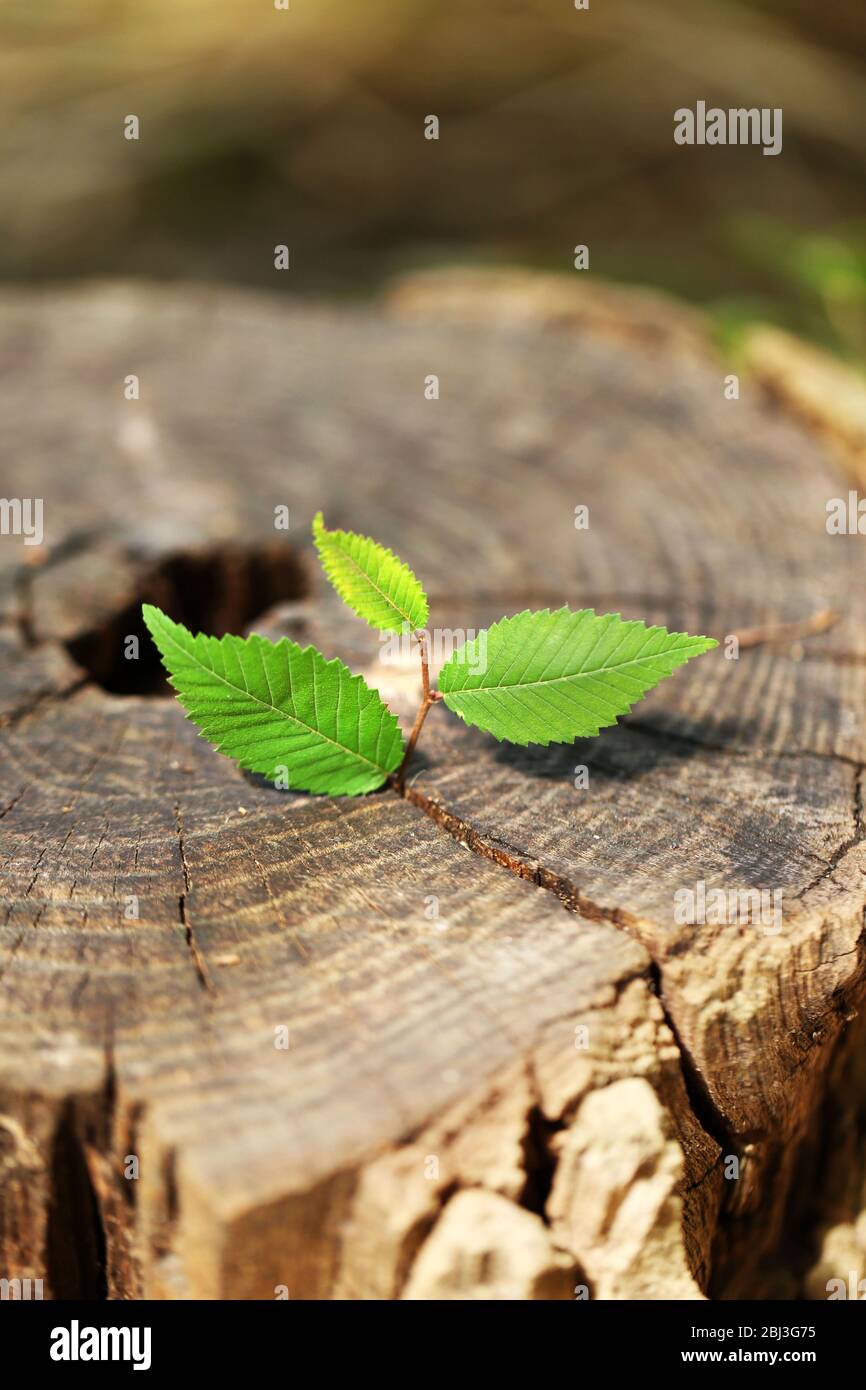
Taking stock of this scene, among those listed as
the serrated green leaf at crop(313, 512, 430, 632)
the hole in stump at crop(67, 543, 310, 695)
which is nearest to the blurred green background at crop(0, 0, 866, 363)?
the hole in stump at crop(67, 543, 310, 695)

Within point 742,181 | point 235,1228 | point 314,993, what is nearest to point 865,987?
point 314,993

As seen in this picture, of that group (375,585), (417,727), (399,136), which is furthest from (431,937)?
(399,136)

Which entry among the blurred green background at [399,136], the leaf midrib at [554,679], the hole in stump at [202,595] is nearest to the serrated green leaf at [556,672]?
the leaf midrib at [554,679]

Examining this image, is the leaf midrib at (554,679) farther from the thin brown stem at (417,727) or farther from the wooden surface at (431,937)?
the wooden surface at (431,937)

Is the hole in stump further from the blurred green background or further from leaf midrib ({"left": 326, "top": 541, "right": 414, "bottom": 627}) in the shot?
the blurred green background

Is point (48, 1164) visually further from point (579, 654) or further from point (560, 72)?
point (560, 72)

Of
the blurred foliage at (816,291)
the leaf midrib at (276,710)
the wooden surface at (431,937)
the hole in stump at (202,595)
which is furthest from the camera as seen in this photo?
the blurred foliage at (816,291)
